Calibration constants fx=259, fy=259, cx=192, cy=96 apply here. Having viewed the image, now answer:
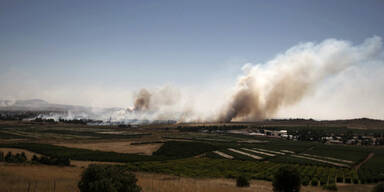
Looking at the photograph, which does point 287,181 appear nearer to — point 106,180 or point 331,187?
point 331,187

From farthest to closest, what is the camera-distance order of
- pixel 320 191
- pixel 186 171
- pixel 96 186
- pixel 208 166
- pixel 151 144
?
pixel 151 144
pixel 208 166
pixel 186 171
pixel 320 191
pixel 96 186

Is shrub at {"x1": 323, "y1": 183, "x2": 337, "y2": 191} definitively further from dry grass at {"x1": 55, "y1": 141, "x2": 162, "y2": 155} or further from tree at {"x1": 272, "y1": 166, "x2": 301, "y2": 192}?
dry grass at {"x1": 55, "y1": 141, "x2": 162, "y2": 155}

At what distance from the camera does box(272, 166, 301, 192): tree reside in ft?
115

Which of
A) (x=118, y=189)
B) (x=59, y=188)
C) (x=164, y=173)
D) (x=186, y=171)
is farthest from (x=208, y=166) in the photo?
(x=118, y=189)

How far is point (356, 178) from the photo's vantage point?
52469mm

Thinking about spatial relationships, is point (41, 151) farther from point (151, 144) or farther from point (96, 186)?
point (96, 186)

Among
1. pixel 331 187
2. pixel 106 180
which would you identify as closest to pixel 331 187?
pixel 331 187

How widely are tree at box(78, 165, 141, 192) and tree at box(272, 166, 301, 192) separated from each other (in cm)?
2214

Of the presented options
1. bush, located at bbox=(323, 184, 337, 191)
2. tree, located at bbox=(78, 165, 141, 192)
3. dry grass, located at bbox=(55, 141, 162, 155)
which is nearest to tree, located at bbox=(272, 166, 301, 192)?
bush, located at bbox=(323, 184, 337, 191)

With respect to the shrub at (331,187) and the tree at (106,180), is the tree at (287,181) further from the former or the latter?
the tree at (106,180)

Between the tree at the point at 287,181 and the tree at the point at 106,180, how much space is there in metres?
22.1

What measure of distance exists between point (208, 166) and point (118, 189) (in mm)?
43569

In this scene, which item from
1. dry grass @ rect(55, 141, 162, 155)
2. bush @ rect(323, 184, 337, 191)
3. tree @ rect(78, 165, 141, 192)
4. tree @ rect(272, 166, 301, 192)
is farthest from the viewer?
dry grass @ rect(55, 141, 162, 155)

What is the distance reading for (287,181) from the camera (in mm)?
35031
